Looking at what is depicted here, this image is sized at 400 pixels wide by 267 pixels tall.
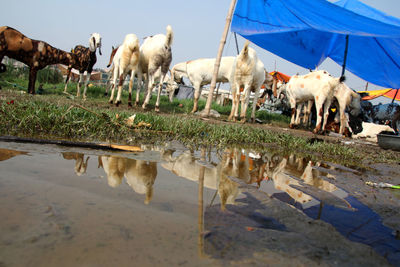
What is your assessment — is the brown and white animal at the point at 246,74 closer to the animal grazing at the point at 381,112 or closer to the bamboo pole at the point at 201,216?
the animal grazing at the point at 381,112

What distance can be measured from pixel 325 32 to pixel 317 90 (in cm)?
205

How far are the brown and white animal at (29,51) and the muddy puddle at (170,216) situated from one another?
8171mm

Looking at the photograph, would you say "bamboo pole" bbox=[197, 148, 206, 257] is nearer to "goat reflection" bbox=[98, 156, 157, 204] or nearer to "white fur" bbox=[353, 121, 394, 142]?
"goat reflection" bbox=[98, 156, 157, 204]

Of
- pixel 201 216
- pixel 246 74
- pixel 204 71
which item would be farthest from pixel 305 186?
pixel 204 71

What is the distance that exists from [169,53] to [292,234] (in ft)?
25.9

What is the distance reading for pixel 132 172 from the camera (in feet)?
5.96

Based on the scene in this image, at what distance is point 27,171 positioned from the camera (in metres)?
1.53

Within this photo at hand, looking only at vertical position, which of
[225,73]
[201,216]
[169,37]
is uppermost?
[169,37]

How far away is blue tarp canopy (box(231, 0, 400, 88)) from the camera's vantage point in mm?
6250

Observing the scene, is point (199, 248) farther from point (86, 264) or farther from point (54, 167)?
point (54, 167)

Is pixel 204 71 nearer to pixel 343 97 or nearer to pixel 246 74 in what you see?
pixel 246 74

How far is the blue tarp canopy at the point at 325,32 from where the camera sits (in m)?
6.25

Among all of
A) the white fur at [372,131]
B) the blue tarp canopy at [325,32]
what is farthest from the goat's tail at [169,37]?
the white fur at [372,131]

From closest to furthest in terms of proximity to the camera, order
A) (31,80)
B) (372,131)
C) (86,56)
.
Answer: (372,131) → (31,80) → (86,56)
